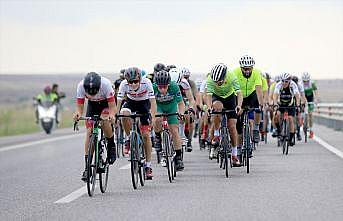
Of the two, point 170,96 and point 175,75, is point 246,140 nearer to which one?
point 170,96

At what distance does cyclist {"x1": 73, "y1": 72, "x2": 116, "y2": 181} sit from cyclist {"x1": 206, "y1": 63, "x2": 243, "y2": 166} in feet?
9.52

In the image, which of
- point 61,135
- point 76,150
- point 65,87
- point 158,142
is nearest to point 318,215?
point 158,142

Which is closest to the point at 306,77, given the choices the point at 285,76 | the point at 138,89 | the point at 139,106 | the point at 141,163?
the point at 285,76

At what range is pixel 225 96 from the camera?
18.1 m

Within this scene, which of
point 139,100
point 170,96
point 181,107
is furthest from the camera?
point 170,96

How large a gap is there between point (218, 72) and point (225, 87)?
1.99ft

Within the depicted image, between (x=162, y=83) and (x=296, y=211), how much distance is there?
16.5ft

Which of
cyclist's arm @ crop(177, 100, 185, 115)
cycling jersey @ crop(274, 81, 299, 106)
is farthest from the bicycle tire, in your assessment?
cycling jersey @ crop(274, 81, 299, 106)

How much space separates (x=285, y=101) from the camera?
24531mm

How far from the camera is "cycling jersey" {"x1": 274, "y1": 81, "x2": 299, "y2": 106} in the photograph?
A: 80.0 feet

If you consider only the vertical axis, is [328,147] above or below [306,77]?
below

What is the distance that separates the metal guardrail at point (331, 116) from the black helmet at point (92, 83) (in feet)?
70.1

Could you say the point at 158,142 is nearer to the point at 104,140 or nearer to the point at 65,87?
the point at 104,140

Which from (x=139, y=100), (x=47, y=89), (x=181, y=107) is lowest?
(x=181, y=107)
